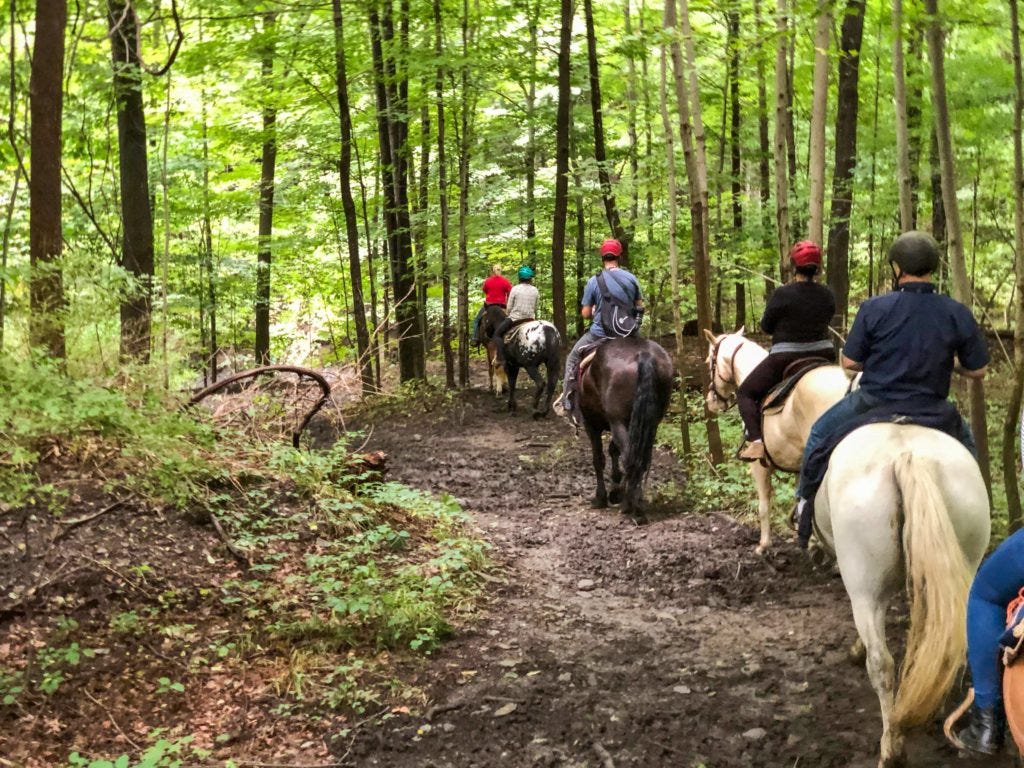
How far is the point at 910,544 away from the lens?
348 cm

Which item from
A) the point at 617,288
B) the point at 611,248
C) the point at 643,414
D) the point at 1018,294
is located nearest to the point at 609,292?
the point at 617,288

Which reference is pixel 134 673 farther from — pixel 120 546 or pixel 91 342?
pixel 91 342

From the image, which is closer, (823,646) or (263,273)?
(823,646)

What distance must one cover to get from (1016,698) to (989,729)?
1.97 feet

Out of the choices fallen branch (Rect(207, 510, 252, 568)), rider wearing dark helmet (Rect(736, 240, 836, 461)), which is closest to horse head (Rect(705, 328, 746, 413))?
rider wearing dark helmet (Rect(736, 240, 836, 461))

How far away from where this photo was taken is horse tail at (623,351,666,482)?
801 cm

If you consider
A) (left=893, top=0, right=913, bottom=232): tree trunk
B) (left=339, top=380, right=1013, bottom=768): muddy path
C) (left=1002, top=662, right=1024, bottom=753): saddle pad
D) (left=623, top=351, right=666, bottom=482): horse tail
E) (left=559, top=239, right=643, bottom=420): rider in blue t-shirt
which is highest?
(left=893, top=0, right=913, bottom=232): tree trunk

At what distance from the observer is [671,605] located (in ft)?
20.1

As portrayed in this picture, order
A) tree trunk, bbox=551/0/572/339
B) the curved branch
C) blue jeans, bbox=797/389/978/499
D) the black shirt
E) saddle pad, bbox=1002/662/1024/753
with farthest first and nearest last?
tree trunk, bbox=551/0/572/339 → the curved branch → the black shirt → blue jeans, bbox=797/389/978/499 → saddle pad, bbox=1002/662/1024/753

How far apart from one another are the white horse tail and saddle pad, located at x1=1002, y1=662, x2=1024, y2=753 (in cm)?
90

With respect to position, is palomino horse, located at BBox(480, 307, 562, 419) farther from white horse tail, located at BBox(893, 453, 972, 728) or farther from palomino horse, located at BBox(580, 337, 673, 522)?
white horse tail, located at BBox(893, 453, 972, 728)

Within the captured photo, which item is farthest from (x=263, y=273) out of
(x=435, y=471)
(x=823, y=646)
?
(x=823, y=646)

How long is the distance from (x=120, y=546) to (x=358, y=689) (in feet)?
6.77

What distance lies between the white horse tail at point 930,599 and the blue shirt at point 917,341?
2.00ft
